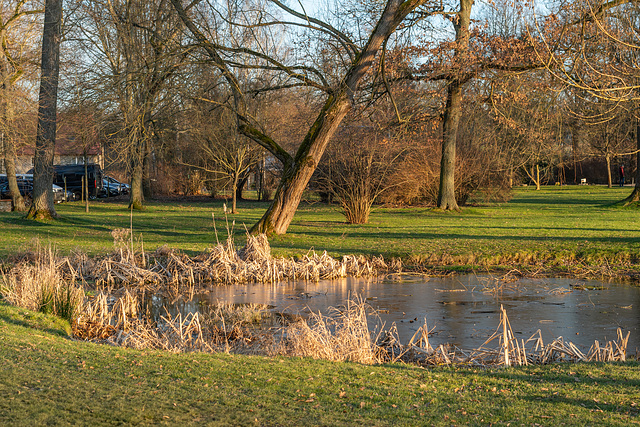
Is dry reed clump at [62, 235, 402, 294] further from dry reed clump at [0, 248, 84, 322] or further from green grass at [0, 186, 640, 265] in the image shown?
dry reed clump at [0, 248, 84, 322]

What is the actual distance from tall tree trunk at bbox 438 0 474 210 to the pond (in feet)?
39.8

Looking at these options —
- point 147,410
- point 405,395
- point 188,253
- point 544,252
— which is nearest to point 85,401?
point 147,410

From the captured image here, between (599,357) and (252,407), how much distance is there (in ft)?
13.3

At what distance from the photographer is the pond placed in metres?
8.55

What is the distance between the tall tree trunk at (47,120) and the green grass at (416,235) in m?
0.80

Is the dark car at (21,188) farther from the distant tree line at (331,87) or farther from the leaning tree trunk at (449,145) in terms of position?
the leaning tree trunk at (449,145)

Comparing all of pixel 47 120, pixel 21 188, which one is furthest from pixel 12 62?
pixel 21 188

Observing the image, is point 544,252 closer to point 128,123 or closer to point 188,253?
point 188,253

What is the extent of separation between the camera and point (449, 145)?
88.2 ft

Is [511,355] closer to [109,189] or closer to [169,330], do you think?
[169,330]

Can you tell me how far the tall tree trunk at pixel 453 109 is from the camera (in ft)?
74.7

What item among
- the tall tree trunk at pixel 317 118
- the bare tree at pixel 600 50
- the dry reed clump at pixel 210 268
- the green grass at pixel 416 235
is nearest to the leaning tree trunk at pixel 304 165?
the tall tree trunk at pixel 317 118

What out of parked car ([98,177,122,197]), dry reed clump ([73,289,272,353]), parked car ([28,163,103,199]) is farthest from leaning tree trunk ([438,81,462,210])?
parked car ([98,177,122,197])

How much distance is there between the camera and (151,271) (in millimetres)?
12422
